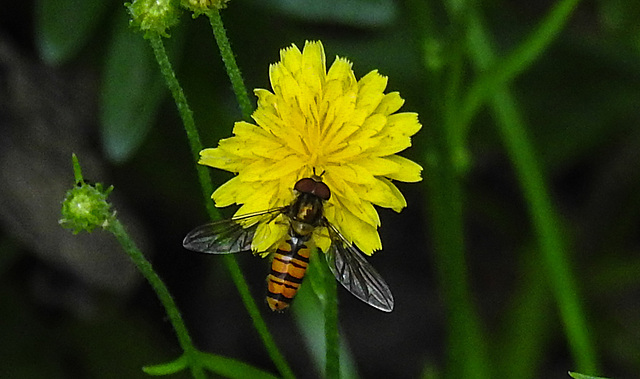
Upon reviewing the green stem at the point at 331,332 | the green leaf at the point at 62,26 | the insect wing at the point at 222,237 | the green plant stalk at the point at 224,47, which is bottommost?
the green stem at the point at 331,332

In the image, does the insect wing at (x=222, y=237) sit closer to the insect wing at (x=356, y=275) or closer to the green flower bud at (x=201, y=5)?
the insect wing at (x=356, y=275)

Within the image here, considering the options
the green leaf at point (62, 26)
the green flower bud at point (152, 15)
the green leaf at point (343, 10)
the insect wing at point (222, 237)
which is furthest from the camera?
the green leaf at point (343, 10)

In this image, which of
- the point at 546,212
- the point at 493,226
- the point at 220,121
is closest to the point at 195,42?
the point at 220,121

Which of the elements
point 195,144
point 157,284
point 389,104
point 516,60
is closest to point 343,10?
point 516,60

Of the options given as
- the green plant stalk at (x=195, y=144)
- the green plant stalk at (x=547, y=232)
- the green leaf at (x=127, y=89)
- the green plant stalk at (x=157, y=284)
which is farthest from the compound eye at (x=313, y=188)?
the green plant stalk at (x=547, y=232)

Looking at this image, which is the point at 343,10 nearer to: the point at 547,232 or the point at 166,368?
the point at 547,232

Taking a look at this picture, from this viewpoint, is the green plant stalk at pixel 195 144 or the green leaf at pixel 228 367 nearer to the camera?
the green plant stalk at pixel 195 144
